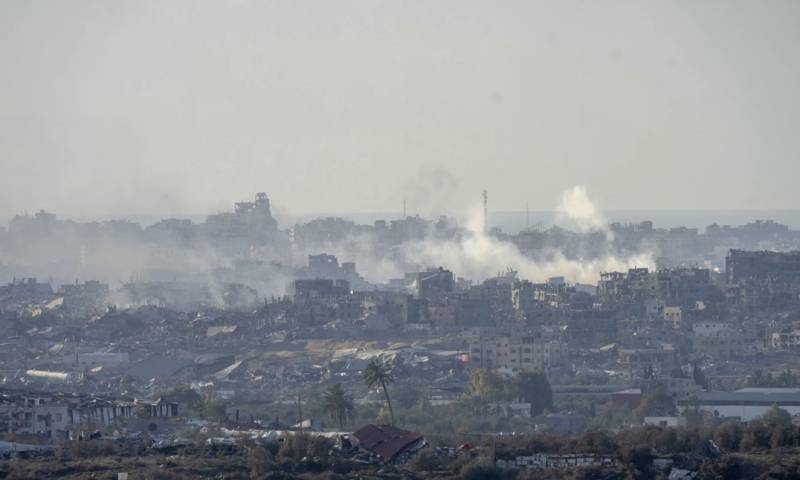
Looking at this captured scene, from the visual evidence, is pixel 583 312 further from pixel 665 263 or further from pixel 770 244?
pixel 770 244

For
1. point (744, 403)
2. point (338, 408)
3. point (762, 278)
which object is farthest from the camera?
point (762, 278)

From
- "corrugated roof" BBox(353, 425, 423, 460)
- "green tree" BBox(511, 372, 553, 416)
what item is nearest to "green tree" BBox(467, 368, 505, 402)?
"green tree" BBox(511, 372, 553, 416)

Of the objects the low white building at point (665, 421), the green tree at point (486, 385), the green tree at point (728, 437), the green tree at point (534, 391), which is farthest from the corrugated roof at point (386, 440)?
the green tree at point (486, 385)

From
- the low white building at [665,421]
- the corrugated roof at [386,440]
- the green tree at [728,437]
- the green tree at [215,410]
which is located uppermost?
the green tree at [215,410]

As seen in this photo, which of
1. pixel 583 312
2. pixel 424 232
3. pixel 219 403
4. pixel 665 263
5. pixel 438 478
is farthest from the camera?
pixel 424 232

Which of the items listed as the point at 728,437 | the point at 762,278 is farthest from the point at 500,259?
the point at 728,437

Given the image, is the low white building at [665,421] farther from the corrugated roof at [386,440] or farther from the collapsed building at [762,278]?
the collapsed building at [762,278]

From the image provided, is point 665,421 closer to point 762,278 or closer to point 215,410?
point 215,410

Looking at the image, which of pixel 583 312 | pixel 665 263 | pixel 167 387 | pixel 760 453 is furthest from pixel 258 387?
pixel 665 263
